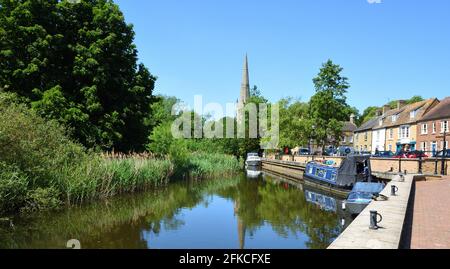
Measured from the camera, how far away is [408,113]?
55562 mm

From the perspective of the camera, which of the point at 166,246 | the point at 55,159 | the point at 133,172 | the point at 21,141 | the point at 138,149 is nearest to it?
the point at 166,246

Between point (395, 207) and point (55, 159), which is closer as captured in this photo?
point (395, 207)

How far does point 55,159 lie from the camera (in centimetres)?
1652

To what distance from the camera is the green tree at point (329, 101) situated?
145 ft

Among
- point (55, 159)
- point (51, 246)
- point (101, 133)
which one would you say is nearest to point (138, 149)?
point (101, 133)

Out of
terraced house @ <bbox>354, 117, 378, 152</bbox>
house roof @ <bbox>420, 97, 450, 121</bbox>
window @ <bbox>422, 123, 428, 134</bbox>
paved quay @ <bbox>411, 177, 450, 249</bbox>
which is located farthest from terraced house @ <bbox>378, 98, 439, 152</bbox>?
paved quay @ <bbox>411, 177, 450, 249</bbox>

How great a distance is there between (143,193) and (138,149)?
6.36 metres

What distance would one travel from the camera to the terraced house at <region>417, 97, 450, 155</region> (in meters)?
44.8

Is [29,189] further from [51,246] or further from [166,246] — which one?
[166,246]

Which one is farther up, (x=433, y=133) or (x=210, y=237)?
(x=433, y=133)

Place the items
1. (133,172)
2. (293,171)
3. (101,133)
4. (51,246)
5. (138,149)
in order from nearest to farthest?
1. (51,246)
2. (133,172)
3. (101,133)
4. (138,149)
5. (293,171)

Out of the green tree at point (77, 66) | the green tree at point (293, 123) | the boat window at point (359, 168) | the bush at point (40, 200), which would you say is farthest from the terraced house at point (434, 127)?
the bush at point (40, 200)

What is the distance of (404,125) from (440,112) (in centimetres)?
782

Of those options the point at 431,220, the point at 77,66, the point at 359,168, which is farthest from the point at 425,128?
the point at 77,66
